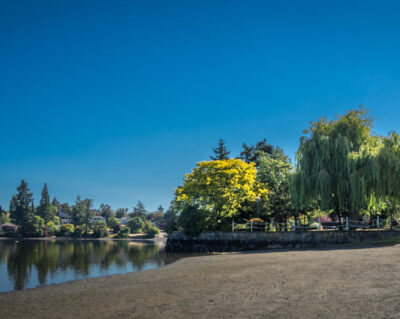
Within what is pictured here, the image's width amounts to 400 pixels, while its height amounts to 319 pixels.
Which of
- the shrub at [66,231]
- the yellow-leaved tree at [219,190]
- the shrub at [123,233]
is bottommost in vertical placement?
the shrub at [123,233]

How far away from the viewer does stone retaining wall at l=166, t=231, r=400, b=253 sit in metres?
22.2

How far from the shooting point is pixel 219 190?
31875 millimetres

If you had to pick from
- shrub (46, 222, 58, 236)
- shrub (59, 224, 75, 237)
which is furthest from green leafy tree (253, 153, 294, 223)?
shrub (46, 222, 58, 236)

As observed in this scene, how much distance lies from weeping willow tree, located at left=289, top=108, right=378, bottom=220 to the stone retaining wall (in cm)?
221

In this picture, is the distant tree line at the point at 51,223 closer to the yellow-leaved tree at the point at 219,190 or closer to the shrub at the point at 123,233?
the shrub at the point at 123,233

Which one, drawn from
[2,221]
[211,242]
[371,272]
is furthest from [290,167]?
[2,221]

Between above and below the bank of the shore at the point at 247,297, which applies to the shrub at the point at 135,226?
below

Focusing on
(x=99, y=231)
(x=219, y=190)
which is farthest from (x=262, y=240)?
(x=99, y=231)

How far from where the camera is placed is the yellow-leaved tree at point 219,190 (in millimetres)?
31859

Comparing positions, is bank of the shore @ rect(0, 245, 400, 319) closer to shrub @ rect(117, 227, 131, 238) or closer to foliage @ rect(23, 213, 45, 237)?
foliage @ rect(23, 213, 45, 237)

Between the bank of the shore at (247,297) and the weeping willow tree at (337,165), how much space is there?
1355cm

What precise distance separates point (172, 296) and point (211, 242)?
22714mm

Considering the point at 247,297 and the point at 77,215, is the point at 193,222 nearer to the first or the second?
the point at 247,297

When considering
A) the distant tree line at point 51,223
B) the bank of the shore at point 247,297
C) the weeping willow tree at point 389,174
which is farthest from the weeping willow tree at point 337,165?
the distant tree line at point 51,223
